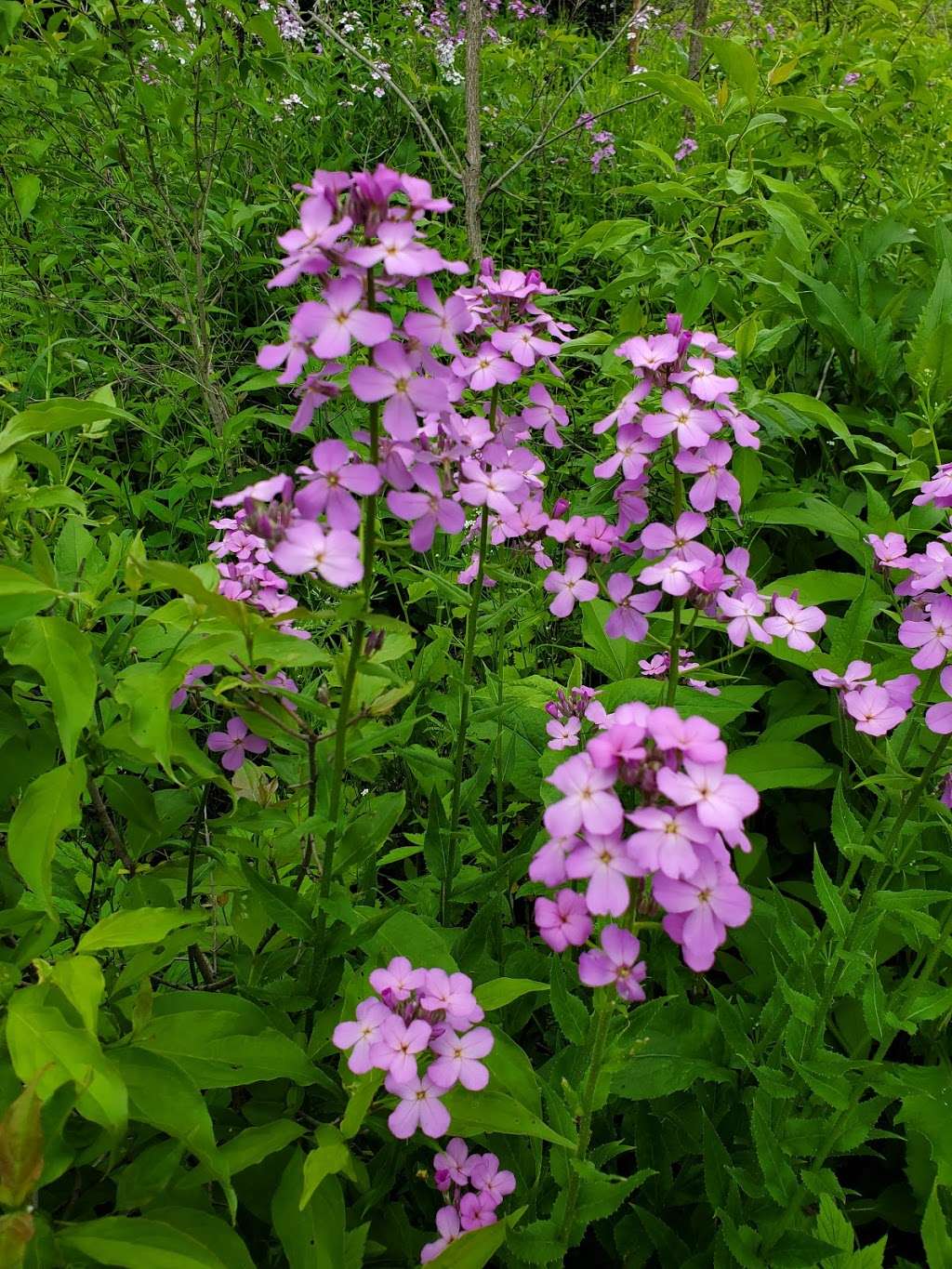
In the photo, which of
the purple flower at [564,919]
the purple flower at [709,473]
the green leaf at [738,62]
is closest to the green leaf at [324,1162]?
the purple flower at [564,919]

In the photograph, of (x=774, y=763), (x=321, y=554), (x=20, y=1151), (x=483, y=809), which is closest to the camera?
(x=20, y=1151)

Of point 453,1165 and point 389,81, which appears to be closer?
point 453,1165

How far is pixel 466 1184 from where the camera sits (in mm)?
1686

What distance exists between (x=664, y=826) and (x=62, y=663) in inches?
33.6

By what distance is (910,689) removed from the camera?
5.64 ft

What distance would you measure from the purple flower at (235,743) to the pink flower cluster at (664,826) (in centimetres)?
85

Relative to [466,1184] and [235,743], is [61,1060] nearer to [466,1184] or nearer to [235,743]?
[235,743]

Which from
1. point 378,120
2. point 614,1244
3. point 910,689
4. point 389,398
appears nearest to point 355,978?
point 614,1244

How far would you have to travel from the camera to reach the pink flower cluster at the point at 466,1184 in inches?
62.2

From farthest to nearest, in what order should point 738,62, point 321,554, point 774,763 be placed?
point 738,62 < point 774,763 < point 321,554

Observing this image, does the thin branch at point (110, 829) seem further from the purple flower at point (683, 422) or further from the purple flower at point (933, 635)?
the purple flower at point (933, 635)

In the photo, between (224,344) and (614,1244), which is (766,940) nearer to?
(614,1244)

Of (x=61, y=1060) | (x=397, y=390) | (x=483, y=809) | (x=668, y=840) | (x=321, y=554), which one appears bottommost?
(x=483, y=809)

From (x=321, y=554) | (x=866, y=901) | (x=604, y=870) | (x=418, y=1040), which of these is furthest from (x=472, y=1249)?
(x=321, y=554)
